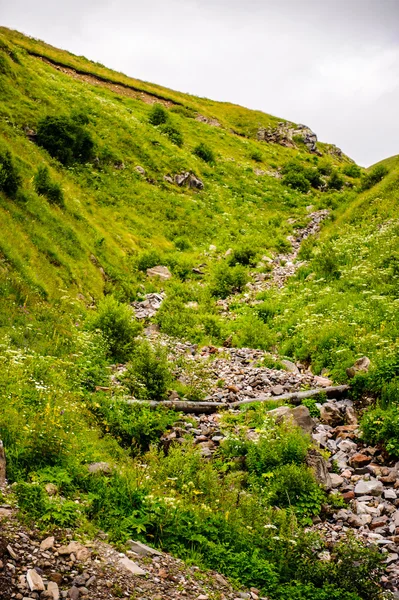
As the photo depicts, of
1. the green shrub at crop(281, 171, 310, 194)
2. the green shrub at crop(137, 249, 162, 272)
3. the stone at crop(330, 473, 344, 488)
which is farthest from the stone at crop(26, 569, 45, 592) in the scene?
the green shrub at crop(281, 171, 310, 194)

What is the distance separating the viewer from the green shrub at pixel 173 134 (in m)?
40.9

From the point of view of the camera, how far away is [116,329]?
1404 centimetres

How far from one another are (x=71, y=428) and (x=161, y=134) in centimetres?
3728

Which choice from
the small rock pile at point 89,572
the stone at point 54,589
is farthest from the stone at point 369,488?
the stone at point 54,589

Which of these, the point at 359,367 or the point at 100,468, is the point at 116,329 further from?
the point at 100,468

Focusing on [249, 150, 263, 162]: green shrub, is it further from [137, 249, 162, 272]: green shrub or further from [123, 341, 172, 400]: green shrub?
[123, 341, 172, 400]: green shrub

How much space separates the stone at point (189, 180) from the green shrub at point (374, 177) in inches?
498

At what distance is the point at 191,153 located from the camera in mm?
41375

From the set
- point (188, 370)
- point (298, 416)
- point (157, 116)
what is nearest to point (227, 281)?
point (188, 370)

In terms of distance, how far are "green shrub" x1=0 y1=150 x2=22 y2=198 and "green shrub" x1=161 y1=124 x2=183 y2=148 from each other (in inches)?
1021

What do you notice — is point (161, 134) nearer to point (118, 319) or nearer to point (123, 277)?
point (123, 277)

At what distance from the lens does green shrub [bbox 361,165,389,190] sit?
1235 inches

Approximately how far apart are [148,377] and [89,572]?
6.70 meters

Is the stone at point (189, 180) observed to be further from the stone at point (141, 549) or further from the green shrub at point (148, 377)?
the stone at point (141, 549)
